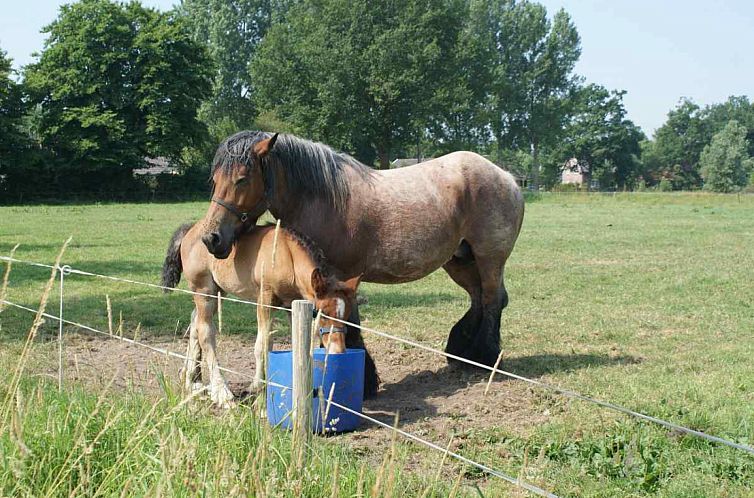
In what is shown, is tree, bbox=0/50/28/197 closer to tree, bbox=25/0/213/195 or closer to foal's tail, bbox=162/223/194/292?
tree, bbox=25/0/213/195

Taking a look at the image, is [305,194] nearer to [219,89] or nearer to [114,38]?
[114,38]

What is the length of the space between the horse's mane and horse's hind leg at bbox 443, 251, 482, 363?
1.79 metres

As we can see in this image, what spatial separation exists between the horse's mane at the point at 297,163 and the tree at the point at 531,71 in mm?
70585

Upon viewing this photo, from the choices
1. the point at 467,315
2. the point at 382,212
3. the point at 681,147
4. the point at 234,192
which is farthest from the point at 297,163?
the point at 681,147

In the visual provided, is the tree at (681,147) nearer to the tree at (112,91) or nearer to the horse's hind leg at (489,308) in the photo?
the tree at (112,91)

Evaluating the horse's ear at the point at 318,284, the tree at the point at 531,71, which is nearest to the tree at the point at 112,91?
the tree at the point at 531,71

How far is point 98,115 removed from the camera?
48.9 metres

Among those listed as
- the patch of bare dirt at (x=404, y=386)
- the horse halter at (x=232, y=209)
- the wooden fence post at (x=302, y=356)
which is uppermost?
the horse halter at (x=232, y=209)

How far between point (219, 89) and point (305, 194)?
2761 inches

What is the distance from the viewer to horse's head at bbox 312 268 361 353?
553 centimetres

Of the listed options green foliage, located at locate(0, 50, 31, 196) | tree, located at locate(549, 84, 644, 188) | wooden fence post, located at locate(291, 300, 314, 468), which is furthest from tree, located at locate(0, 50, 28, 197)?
tree, located at locate(549, 84, 644, 188)

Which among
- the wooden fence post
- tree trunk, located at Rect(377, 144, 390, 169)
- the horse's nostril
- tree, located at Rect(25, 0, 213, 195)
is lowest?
the wooden fence post

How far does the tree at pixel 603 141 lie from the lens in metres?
97.3

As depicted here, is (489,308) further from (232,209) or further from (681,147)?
(681,147)
